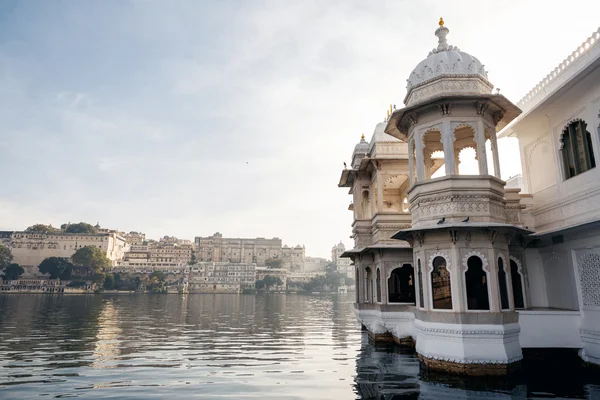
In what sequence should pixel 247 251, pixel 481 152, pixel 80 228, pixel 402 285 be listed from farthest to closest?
pixel 247 251 < pixel 80 228 < pixel 402 285 < pixel 481 152

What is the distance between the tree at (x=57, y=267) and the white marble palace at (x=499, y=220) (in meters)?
112

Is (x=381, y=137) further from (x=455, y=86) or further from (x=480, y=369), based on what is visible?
(x=480, y=369)

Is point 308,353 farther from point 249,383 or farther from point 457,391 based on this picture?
point 457,391

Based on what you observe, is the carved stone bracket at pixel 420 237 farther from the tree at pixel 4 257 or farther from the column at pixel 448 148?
the tree at pixel 4 257

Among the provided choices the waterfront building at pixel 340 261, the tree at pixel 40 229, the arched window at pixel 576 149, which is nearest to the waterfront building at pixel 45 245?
the tree at pixel 40 229

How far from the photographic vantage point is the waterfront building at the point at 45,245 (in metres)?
112

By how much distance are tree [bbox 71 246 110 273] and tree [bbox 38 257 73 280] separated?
243 centimetres

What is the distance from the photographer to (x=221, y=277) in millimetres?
122625

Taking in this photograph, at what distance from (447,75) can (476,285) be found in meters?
6.00

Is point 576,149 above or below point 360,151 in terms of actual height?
below

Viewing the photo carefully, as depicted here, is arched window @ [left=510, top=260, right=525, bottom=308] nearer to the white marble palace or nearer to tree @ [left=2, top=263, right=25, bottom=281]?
the white marble palace

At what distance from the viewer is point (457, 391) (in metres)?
8.84

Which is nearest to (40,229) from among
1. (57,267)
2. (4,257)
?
(4,257)

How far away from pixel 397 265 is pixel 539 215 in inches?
204
